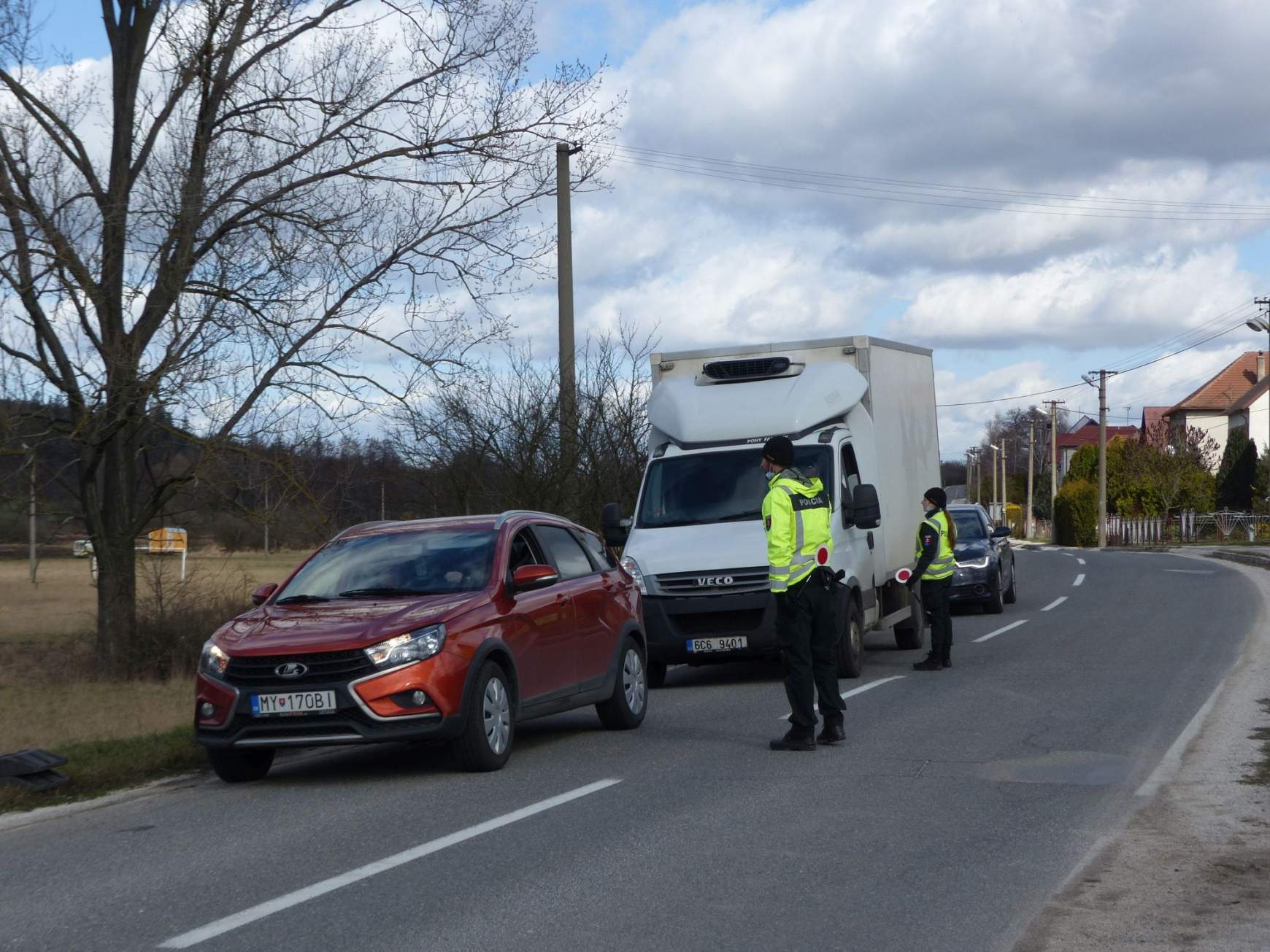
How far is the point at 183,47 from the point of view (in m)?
16.8

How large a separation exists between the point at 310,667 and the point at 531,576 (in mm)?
1603

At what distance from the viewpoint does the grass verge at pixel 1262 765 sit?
8.68 m

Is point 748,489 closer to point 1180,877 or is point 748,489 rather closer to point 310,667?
point 310,667

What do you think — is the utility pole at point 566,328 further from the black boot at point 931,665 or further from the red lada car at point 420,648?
the red lada car at point 420,648

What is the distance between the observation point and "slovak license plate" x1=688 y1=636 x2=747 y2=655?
13906 mm

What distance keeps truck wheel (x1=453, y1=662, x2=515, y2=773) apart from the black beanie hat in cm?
223

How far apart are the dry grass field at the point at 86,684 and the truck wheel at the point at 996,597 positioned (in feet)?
36.0

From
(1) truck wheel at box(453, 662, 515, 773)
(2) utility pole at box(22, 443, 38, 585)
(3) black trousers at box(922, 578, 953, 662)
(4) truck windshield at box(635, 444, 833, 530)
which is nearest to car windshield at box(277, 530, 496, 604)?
(1) truck wheel at box(453, 662, 515, 773)

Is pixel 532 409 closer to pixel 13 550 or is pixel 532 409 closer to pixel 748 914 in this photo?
pixel 13 550

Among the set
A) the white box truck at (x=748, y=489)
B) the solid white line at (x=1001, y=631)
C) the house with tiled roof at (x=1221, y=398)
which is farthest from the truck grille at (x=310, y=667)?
the house with tiled roof at (x=1221, y=398)

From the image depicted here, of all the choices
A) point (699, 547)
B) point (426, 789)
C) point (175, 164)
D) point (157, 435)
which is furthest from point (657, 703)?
point (175, 164)

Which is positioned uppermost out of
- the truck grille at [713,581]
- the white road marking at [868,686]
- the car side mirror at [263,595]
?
the car side mirror at [263,595]

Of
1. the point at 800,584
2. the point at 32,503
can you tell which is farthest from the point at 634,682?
the point at 32,503

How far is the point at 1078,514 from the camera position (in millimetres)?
74062
